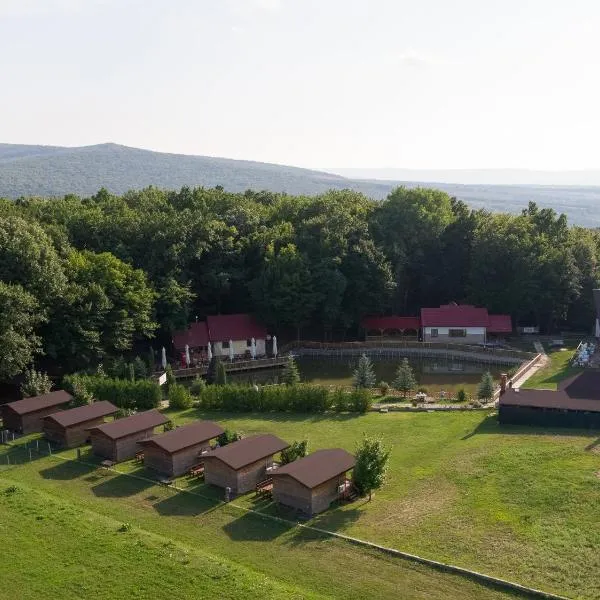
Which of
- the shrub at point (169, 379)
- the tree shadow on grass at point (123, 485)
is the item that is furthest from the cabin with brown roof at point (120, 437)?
the shrub at point (169, 379)

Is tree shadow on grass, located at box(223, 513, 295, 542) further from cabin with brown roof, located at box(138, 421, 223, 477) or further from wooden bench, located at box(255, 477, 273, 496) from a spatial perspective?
cabin with brown roof, located at box(138, 421, 223, 477)

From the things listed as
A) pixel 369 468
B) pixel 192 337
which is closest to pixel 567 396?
pixel 369 468

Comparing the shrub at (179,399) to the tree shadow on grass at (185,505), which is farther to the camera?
the shrub at (179,399)

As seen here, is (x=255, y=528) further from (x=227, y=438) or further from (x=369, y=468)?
(x=227, y=438)

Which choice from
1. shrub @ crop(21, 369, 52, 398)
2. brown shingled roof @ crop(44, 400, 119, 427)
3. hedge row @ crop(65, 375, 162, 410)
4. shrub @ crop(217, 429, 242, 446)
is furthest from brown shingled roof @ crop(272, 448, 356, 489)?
shrub @ crop(21, 369, 52, 398)

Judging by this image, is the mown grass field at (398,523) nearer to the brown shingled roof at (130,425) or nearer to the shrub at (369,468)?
the shrub at (369,468)

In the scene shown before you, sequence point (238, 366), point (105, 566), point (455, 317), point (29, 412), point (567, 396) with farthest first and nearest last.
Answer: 1. point (455, 317)
2. point (238, 366)
3. point (29, 412)
4. point (567, 396)
5. point (105, 566)

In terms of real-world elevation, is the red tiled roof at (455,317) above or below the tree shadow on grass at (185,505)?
above
